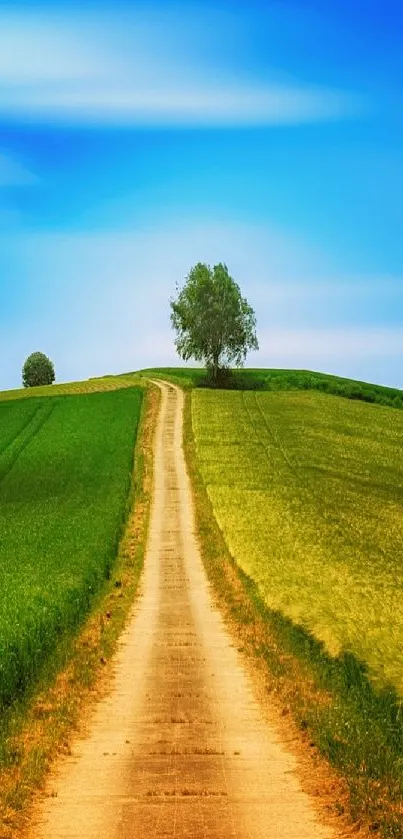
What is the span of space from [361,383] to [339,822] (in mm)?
113448

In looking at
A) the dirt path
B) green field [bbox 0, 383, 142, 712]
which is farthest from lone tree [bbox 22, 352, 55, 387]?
the dirt path

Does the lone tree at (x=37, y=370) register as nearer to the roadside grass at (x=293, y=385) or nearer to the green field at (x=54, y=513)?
the roadside grass at (x=293, y=385)

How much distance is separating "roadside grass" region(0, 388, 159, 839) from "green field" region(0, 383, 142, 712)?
0.32 meters

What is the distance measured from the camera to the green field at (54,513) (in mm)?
22359

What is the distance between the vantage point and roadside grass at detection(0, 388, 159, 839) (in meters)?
13.7

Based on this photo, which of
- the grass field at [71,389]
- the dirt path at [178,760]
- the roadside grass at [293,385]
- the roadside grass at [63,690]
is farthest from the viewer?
the roadside grass at [293,385]

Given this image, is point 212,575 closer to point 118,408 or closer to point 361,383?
point 118,408

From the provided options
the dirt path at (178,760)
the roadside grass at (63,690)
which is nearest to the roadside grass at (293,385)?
the roadside grass at (63,690)

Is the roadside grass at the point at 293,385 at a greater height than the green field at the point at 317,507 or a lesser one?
greater

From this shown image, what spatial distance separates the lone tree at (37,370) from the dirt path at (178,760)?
141779 mm

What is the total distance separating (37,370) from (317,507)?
410 feet

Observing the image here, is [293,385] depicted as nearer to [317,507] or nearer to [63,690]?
[317,507]

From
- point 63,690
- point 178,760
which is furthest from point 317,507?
Result: point 178,760

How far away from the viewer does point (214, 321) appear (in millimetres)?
106625
